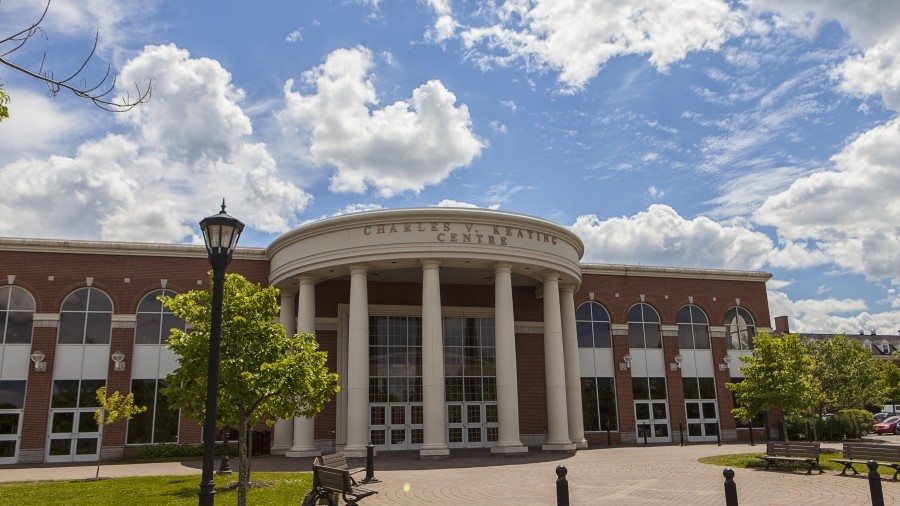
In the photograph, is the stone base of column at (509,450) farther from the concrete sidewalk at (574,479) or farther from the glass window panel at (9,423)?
the glass window panel at (9,423)

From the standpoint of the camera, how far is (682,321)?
120 ft

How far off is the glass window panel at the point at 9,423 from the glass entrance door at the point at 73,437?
129 centimetres

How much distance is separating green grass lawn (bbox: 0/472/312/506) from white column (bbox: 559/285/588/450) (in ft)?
46.5

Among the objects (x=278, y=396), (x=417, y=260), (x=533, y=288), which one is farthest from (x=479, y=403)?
(x=278, y=396)

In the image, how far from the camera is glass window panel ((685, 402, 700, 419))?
35.2m

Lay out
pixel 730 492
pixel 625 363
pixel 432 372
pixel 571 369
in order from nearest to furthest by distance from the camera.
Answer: pixel 730 492 → pixel 432 372 → pixel 571 369 → pixel 625 363

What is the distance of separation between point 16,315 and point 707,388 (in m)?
34.5

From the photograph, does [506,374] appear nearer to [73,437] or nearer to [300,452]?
[300,452]

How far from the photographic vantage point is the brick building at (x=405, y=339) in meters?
25.6

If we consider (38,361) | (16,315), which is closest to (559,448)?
(38,361)

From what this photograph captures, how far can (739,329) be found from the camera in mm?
37406

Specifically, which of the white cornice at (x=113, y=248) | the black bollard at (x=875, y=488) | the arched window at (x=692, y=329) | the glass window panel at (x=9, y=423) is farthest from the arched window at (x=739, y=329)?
the glass window panel at (x=9, y=423)

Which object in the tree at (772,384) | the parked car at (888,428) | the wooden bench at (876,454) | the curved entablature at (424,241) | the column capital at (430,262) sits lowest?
the parked car at (888,428)

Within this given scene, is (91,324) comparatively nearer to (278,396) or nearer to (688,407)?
(278,396)
